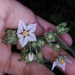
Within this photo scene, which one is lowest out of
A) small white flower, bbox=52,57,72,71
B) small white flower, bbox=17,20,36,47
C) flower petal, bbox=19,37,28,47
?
small white flower, bbox=52,57,72,71

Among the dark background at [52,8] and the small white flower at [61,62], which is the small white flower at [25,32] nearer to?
the small white flower at [61,62]

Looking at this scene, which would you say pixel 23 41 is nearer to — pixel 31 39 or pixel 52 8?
pixel 31 39

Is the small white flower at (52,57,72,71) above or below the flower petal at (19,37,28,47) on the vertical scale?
below

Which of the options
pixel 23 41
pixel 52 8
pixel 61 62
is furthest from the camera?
pixel 52 8

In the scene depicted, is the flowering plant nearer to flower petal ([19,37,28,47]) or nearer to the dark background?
flower petal ([19,37,28,47])

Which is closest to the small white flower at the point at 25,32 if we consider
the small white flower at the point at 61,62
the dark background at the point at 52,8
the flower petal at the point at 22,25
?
the flower petal at the point at 22,25

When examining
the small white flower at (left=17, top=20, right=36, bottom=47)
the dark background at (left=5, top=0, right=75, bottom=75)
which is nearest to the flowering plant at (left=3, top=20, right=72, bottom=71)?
the small white flower at (left=17, top=20, right=36, bottom=47)

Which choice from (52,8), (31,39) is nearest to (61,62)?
(31,39)

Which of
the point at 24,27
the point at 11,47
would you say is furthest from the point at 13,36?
the point at 11,47

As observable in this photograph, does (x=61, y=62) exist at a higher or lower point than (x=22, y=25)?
lower
